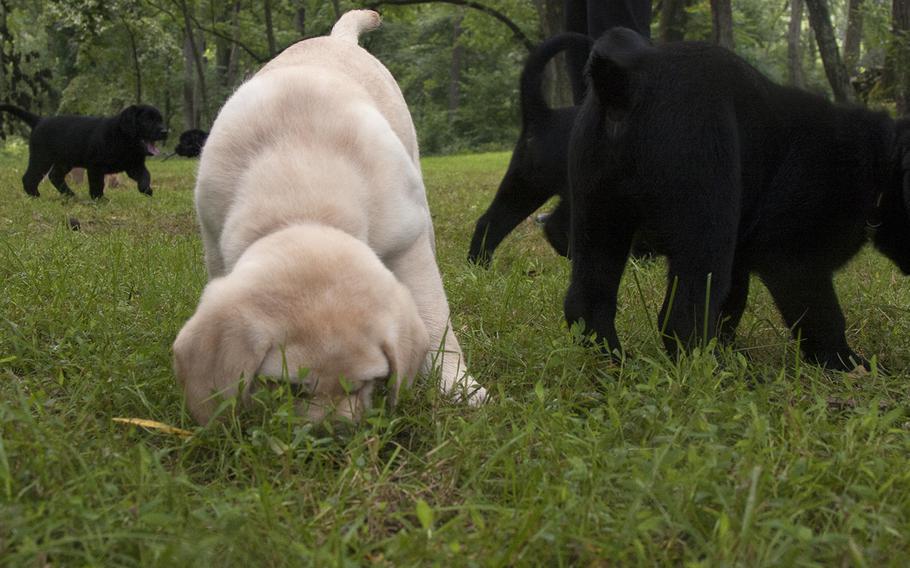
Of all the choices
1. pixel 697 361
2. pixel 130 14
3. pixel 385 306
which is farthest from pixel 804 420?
pixel 130 14

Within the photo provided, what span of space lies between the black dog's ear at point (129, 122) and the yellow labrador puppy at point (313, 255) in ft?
23.1

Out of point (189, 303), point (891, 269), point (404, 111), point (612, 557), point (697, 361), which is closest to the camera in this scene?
point (612, 557)

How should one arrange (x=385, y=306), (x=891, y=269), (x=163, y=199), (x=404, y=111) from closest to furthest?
1. (x=385, y=306)
2. (x=404, y=111)
3. (x=891, y=269)
4. (x=163, y=199)

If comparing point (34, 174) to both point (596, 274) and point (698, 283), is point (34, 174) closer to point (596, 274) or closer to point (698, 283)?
point (596, 274)

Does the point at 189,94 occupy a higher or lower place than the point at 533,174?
lower

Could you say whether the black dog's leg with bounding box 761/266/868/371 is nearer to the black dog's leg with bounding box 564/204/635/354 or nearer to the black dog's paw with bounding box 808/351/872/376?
the black dog's paw with bounding box 808/351/872/376

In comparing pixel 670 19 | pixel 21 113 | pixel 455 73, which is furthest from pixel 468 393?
pixel 455 73

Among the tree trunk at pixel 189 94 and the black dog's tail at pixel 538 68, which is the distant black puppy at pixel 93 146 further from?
the tree trunk at pixel 189 94

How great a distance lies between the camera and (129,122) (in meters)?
→ 9.80

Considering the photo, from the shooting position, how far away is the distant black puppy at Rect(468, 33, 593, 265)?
489 cm

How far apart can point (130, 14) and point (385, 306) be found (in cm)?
2082

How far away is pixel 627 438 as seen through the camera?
84.0 inches

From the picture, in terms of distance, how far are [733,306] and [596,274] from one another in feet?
2.27

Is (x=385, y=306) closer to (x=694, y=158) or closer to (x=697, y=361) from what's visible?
(x=697, y=361)
